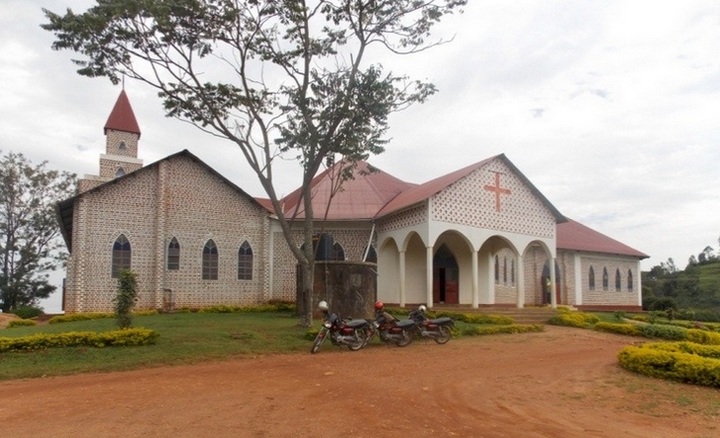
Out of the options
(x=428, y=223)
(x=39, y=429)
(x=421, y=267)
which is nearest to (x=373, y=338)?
(x=428, y=223)

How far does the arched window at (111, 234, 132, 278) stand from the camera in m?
21.2

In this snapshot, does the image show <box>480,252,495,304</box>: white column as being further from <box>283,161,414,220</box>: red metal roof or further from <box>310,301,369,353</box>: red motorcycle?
<box>310,301,369,353</box>: red motorcycle

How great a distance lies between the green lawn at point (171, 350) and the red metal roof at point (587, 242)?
18538 mm

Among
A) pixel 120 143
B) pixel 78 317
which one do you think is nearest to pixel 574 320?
pixel 78 317

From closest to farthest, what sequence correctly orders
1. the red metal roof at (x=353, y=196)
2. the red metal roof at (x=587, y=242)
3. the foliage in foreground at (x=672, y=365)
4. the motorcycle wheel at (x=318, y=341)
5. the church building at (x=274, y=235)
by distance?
the foliage in foreground at (x=672, y=365), the motorcycle wheel at (x=318, y=341), the church building at (x=274, y=235), the red metal roof at (x=353, y=196), the red metal roof at (x=587, y=242)

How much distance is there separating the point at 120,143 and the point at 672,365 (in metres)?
32.9

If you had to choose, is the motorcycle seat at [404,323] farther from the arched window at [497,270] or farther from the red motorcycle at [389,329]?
the arched window at [497,270]

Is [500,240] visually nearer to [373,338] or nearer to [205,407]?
[373,338]

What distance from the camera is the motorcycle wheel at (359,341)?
12727 mm

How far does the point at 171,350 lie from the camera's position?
1169 cm

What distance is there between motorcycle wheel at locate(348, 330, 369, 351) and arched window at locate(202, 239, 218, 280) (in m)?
11.6

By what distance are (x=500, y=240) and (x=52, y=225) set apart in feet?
92.2

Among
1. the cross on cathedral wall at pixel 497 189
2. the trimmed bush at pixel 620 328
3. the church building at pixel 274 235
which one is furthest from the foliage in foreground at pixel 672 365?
the cross on cathedral wall at pixel 497 189

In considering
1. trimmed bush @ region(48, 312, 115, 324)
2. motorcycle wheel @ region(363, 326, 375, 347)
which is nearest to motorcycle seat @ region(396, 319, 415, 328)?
motorcycle wheel @ region(363, 326, 375, 347)
